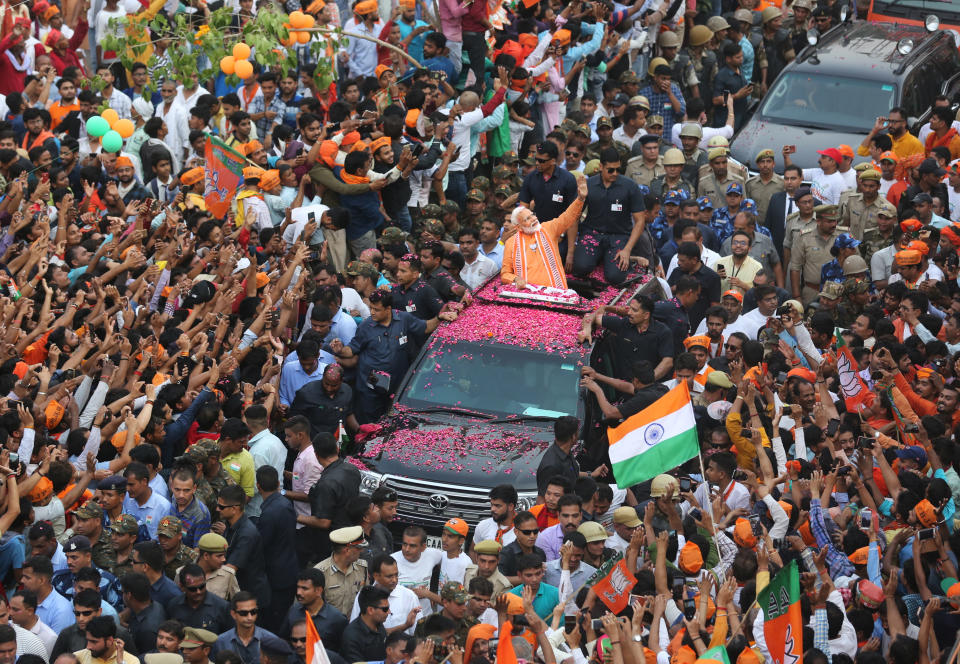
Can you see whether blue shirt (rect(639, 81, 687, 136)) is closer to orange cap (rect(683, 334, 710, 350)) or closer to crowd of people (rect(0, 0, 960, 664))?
crowd of people (rect(0, 0, 960, 664))

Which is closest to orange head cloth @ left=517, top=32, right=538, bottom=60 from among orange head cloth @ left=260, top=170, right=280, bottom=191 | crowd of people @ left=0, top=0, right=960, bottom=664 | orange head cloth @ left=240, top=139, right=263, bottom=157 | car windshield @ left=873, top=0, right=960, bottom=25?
crowd of people @ left=0, top=0, right=960, bottom=664

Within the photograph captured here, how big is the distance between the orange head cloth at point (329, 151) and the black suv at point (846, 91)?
18.1 feet

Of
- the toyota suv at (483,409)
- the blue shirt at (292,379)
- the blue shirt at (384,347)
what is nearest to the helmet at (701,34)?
the toyota suv at (483,409)

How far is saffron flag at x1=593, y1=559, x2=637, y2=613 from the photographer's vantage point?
10.9 meters

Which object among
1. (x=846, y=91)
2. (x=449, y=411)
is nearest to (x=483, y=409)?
(x=449, y=411)

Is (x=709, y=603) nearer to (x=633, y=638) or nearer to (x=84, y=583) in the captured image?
(x=633, y=638)

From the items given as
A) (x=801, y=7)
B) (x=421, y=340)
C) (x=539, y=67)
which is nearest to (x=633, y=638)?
(x=421, y=340)

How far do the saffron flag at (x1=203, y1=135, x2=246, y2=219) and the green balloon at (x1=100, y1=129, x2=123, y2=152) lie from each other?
0.92 m

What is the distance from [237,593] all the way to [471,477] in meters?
2.88

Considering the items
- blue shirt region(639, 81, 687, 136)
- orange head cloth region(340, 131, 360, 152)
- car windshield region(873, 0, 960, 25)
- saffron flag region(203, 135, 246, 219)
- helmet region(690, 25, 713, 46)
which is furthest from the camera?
helmet region(690, 25, 713, 46)

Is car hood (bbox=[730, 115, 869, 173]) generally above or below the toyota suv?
below

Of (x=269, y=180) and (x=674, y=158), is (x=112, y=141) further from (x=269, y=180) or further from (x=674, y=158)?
(x=674, y=158)

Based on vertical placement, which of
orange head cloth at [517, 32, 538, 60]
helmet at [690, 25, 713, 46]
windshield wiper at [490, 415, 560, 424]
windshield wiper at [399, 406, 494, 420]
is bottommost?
helmet at [690, 25, 713, 46]

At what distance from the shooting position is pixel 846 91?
20938mm
